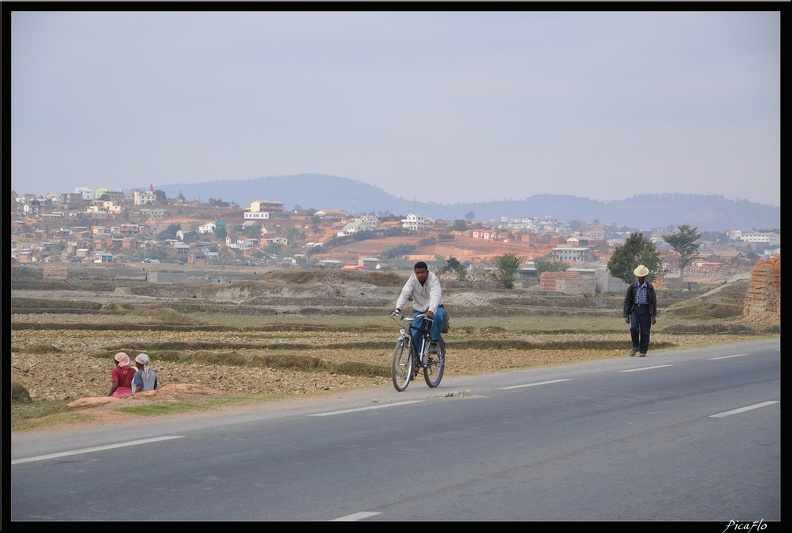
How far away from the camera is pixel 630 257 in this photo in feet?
372

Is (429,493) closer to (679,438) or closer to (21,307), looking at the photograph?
(679,438)

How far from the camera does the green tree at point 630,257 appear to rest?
11162 cm

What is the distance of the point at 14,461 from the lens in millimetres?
9250

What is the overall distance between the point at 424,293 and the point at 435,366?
4.07 feet

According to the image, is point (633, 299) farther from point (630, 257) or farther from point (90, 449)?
point (630, 257)

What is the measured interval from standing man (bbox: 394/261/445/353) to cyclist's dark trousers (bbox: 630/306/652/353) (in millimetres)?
7945

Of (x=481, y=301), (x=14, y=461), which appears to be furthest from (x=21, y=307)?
(x=14, y=461)

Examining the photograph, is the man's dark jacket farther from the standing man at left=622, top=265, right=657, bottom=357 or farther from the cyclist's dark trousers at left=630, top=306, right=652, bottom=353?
the cyclist's dark trousers at left=630, top=306, right=652, bottom=353

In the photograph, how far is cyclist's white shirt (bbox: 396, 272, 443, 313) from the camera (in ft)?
50.3

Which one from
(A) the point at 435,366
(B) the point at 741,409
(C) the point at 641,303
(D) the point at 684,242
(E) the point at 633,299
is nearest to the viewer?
(B) the point at 741,409

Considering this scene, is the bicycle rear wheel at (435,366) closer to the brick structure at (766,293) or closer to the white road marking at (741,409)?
the white road marking at (741,409)

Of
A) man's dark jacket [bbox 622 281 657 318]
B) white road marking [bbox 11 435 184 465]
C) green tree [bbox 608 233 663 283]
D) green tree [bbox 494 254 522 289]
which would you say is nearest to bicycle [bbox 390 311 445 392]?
white road marking [bbox 11 435 184 465]

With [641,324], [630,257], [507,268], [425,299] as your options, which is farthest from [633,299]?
[507,268]

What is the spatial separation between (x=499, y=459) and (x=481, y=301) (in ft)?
235
